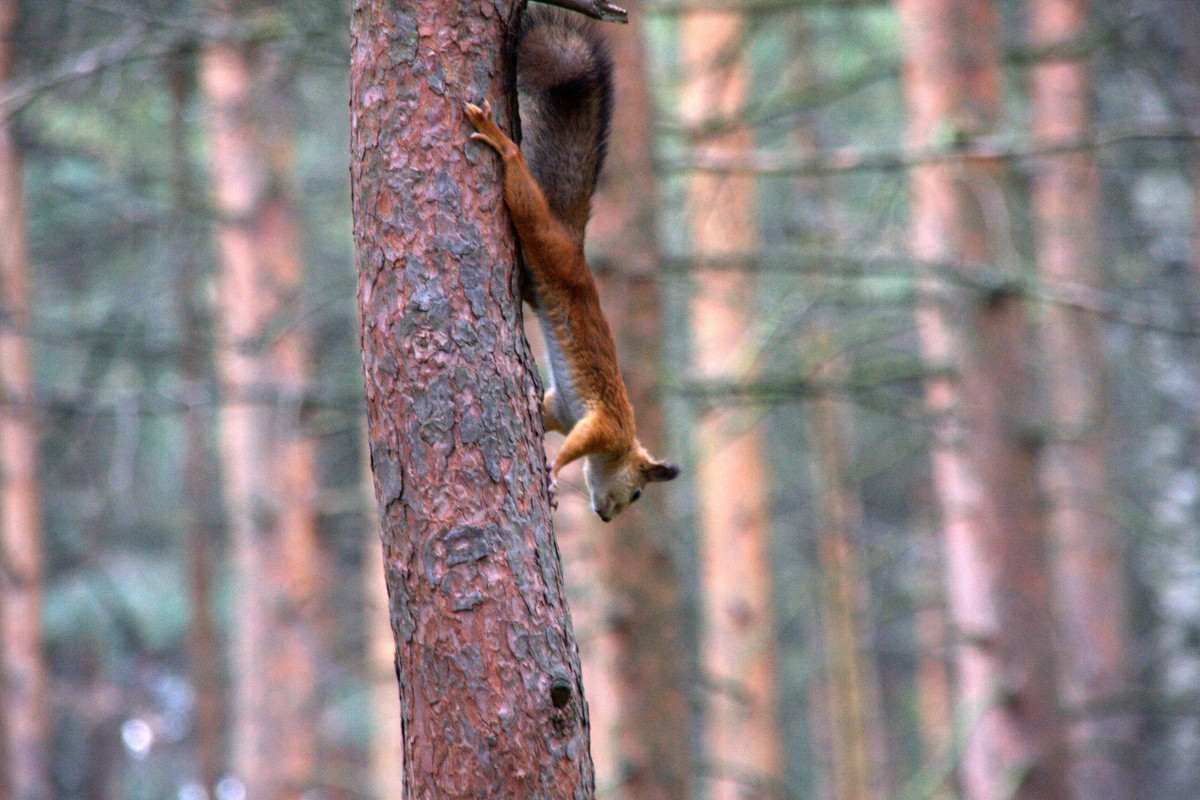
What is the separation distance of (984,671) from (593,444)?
3853mm

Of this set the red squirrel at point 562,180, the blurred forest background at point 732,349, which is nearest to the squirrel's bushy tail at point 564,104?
the red squirrel at point 562,180

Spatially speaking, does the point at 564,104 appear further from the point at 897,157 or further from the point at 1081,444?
the point at 1081,444

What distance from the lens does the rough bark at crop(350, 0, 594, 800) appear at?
8.32 ft

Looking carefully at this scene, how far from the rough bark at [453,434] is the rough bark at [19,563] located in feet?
25.3

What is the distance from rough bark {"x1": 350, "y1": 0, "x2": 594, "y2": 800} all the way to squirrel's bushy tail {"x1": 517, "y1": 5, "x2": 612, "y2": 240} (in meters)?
0.46

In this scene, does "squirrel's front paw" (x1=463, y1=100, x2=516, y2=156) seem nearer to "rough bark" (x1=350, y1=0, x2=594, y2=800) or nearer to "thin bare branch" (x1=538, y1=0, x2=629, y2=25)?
"rough bark" (x1=350, y1=0, x2=594, y2=800)

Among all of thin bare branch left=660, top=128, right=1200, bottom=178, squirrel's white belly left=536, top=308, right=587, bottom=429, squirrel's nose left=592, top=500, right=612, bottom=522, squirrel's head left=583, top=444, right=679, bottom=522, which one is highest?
thin bare branch left=660, top=128, right=1200, bottom=178

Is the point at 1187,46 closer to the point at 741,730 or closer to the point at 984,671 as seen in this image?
the point at 984,671

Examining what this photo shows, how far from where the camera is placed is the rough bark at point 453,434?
2537 millimetres

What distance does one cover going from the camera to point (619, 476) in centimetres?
453

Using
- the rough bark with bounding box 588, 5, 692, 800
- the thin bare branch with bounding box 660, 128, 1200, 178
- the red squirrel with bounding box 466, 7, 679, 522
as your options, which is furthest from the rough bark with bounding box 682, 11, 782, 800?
the red squirrel with bounding box 466, 7, 679, 522

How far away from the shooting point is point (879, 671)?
25.9 metres

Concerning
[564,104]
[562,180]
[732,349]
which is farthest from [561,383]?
[732,349]

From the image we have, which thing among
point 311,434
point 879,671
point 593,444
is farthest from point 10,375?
point 879,671
